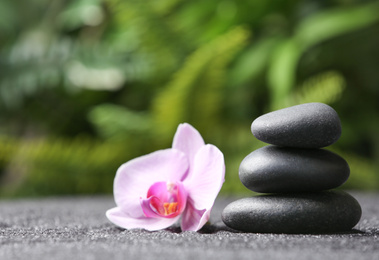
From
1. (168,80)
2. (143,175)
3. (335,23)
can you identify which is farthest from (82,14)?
(143,175)

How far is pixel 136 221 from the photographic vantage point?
1.89 feet

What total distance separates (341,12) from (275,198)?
1.43 m

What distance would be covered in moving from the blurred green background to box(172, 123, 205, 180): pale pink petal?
97 centimetres

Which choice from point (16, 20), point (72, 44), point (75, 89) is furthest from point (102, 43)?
point (16, 20)

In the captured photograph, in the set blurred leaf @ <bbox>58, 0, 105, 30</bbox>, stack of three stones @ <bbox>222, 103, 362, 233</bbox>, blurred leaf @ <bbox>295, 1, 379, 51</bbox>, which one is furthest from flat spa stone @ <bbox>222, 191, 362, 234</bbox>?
blurred leaf @ <bbox>58, 0, 105, 30</bbox>

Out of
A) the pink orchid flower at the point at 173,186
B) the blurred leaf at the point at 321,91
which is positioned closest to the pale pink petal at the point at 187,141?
the pink orchid flower at the point at 173,186

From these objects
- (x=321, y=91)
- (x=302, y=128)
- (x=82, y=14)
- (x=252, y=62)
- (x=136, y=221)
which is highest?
(x=82, y=14)

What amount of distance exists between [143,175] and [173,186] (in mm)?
68

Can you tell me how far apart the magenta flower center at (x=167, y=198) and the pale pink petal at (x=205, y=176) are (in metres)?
0.01

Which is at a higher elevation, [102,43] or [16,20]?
[16,20]

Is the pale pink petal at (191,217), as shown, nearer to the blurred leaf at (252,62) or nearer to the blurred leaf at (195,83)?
the blurred leaf at (195,83)

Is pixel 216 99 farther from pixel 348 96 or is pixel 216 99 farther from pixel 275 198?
pixel 275 198

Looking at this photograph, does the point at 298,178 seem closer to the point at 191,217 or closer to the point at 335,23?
the point at 191,217

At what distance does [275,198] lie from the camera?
0.52 m
